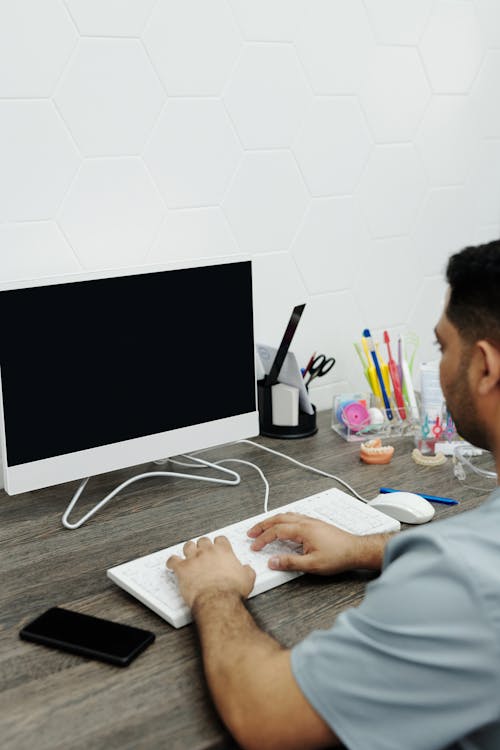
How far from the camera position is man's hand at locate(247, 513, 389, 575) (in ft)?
3.98

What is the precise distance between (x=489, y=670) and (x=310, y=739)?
20 cm

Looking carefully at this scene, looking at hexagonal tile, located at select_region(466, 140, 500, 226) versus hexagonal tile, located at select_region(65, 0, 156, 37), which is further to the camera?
hexagonal tile, located at select_region(466, 140, 500, 226)

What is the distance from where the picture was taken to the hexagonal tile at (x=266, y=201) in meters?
1.79

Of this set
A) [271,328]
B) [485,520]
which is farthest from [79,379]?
[485,520]

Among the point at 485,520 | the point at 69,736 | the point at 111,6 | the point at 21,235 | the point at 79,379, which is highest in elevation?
the point at 111,6

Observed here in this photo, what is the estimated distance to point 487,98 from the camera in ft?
7.14

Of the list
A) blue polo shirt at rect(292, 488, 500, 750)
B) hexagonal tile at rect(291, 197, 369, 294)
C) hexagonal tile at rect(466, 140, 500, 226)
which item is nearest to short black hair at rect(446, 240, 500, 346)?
blue polo shirt at rect(292, 488, 500, 750)

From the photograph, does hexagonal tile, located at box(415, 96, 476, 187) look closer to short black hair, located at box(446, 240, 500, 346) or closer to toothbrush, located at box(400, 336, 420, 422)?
toothbrush, located at box(400, 336, 420, 422)

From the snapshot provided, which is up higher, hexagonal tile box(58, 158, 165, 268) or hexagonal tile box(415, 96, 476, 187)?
hexagonal tile box(415, 96, 476, 187)

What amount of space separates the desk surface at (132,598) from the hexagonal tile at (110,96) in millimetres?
647

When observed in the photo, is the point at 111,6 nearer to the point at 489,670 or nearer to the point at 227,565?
the point at 227,565

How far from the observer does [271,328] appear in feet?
6.24

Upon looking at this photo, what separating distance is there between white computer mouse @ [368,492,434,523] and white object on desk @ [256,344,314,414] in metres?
0.41

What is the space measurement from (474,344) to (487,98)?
1.40m
